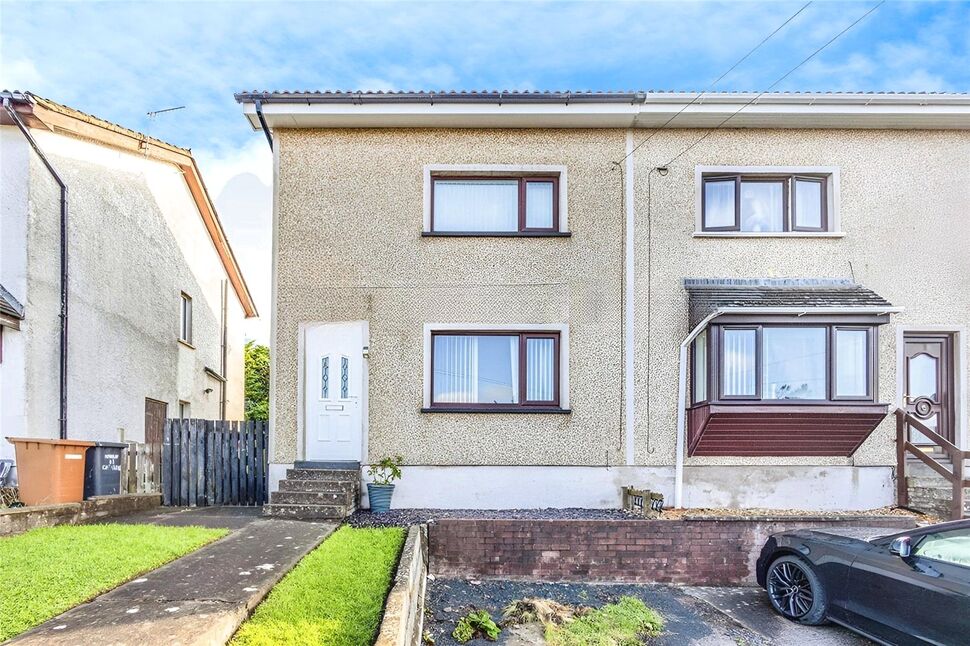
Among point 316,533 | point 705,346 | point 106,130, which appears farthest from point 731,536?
point 106,130

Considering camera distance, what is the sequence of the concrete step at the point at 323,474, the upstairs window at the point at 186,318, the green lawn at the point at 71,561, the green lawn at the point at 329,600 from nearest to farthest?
the green lawn at the point at 329,600, the green lawn at the point at 71,561, the concrete step at the point at 323,474, the upstairs window at the point at 186,318

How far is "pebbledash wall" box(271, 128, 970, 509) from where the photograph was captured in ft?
29.1

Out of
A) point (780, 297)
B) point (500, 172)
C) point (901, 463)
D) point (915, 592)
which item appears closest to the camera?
point (915, 592)

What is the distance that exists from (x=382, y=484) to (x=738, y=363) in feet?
17.6

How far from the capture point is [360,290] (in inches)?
357

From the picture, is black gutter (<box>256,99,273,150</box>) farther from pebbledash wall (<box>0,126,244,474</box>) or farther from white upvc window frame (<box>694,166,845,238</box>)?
white upvc window frame (<box>694,166,845,238</box>)

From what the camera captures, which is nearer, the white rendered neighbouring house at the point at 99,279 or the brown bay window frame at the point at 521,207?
the white rendered neighbouring house at the point at 99,279

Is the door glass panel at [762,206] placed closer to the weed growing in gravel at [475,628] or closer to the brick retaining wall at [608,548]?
the brick retaining wall at [608,548]

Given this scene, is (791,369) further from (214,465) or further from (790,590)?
(214,465)

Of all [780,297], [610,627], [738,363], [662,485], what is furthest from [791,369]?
[610,627]

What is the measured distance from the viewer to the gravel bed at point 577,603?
5.39 meters

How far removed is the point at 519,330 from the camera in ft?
29.8

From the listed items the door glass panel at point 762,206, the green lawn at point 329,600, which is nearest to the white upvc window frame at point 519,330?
the green lawn at point 329,600

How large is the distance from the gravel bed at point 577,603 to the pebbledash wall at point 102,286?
6958 mm
